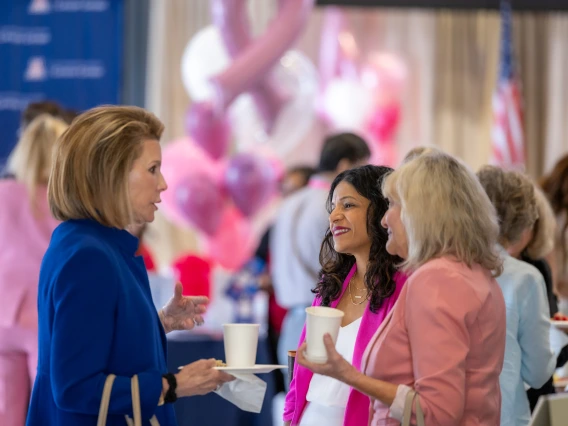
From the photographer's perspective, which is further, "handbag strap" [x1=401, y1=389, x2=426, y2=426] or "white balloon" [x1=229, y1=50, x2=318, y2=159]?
"white balloon" [x1=229, y1=50, x2=318, y2=159]

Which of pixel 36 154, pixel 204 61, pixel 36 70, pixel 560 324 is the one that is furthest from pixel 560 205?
pixel 36 70

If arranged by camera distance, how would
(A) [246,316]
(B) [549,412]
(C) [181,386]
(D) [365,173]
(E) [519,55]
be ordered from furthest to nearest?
1. (E) [519,55]
2. (A) [246,316]
3. (D) [365,173]
4. (C) [181,386]
5. (B) [549,412]

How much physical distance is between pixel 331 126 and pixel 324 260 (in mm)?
5209

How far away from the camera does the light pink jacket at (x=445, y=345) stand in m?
1.74

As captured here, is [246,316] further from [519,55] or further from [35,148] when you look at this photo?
[519,55]

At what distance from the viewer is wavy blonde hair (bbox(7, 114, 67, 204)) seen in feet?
9.82

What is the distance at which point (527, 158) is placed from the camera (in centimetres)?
827

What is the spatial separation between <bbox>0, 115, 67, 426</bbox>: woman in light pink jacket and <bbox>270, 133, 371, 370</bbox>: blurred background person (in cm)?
122

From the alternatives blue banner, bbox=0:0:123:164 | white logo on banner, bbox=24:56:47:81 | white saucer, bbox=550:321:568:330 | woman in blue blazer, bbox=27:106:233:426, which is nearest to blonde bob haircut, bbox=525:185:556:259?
white saucer, bbox=550:321:568:330

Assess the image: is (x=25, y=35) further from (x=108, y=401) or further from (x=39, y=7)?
(x=108, y=401)

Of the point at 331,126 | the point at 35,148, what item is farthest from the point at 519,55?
the point at 35,148

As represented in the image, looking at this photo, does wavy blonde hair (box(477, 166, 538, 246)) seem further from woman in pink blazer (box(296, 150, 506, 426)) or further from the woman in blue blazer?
the woman in blue blazer

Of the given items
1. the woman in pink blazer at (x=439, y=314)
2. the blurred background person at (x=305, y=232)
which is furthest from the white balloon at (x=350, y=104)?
the woman in pink blazer at (x=439, y=314)

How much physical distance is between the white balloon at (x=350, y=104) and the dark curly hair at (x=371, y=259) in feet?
15.3
